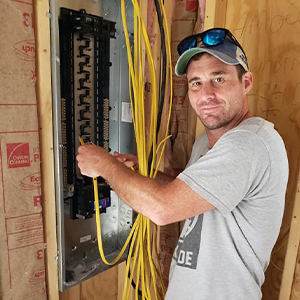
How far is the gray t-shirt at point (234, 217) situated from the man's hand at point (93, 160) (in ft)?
0.74

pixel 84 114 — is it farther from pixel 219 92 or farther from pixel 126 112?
pixel 219 92

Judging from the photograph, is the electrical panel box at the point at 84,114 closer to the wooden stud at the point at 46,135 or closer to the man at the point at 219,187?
the wooden stud at the point at 46,135

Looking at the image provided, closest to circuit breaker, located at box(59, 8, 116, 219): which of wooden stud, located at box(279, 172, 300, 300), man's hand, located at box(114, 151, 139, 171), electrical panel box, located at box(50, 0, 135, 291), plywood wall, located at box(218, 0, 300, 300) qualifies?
electrical panel box, located at box(50, 0, 135, 291)

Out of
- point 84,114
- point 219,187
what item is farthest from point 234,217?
point 84,114

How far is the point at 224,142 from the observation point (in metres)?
0.83

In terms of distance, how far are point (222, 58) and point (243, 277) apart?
0.65 m

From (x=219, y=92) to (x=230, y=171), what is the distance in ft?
0.93

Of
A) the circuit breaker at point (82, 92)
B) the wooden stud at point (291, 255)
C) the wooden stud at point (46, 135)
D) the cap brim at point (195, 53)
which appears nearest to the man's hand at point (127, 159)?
the circuit breaker at point (82, 92)

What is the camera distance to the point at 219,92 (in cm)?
95

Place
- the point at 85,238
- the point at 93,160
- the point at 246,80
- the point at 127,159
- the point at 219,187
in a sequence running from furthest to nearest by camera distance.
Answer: the point at 85,238
the point at 127,159
the point at 246,80
the point at 93,160
the point at 219,187

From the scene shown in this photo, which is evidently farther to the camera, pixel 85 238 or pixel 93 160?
pixel 85 238

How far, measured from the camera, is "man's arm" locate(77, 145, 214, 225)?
797mm

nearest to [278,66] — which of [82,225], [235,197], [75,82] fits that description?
[235,197]

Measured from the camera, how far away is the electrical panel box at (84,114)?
1.00m
